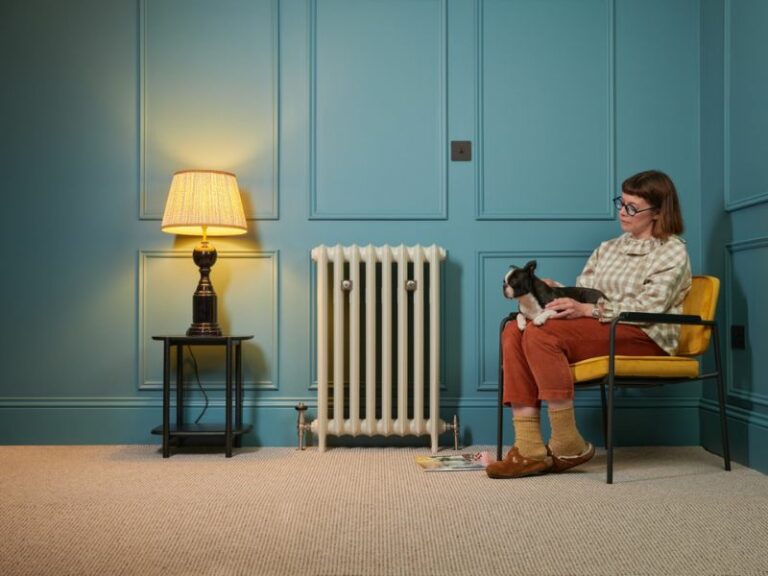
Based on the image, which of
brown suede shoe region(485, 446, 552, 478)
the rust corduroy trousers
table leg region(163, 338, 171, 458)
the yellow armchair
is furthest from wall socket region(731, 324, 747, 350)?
table leg region(163, 338, 171, 458)

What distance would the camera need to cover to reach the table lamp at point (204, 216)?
2932 mm

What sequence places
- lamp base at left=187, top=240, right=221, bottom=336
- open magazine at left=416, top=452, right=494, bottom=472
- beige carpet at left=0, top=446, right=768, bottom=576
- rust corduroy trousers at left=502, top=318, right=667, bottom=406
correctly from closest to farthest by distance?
beige carpet at left=0, top=446, right=768, bottom=576 → rust corduroy trousers at left=502, top=318, right=667, bottom=406 → open magazine at left=416, top=452, right=494, bottom=472 → lamp base at left=187, top=240, right=221, bottom=336

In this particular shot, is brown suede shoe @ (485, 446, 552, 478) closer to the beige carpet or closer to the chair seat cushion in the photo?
the beige carpet

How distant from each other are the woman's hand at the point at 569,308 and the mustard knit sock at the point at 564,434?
0.31 meters

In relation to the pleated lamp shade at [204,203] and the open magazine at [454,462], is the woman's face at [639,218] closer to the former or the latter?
the open magazine at [454,462]

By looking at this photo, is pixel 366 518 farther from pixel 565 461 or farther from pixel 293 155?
pixel 293 155

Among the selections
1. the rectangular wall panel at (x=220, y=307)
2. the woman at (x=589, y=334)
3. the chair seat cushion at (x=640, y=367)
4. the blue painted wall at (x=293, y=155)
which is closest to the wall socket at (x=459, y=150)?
the blue painted wall at (x=293, y=155)

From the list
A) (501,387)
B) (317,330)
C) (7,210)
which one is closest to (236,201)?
(317,330)

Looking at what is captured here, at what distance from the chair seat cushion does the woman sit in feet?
0.16

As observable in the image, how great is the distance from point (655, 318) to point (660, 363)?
168mm

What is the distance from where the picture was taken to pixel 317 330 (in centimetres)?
311

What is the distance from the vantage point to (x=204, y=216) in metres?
2.92

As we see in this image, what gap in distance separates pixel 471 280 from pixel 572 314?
0.68 m

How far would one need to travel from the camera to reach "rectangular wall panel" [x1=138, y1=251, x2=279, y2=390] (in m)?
3.21
